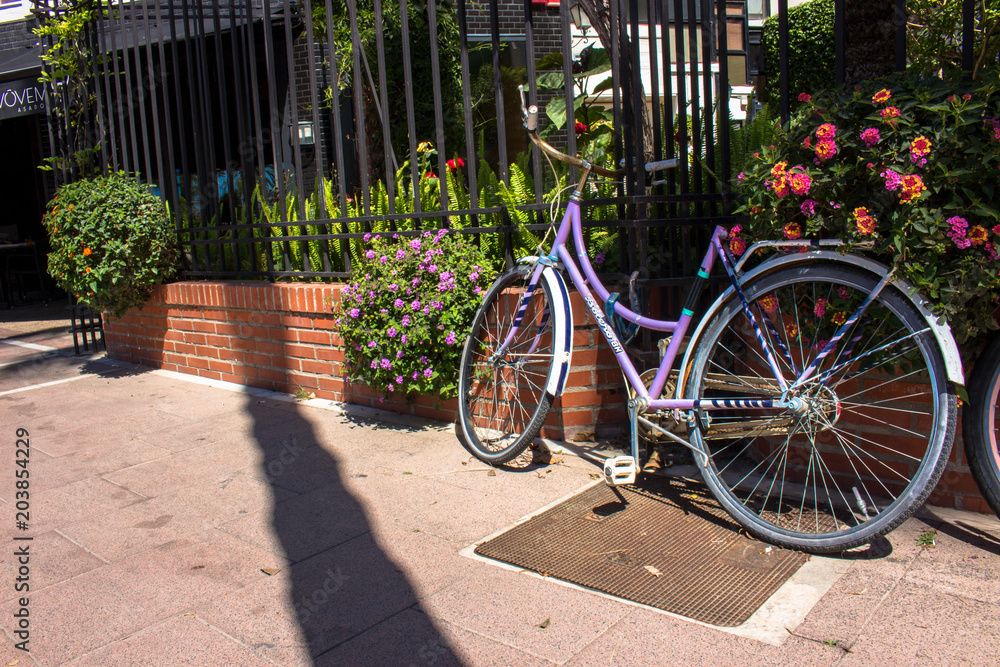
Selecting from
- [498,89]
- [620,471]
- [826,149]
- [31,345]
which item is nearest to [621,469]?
[620,471]

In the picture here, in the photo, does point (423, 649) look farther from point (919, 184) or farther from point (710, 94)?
point (710, 94)

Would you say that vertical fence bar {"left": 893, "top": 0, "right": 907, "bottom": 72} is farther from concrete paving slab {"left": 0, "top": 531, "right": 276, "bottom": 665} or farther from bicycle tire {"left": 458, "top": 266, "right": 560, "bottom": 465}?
concrete paving slab {"left": 0, "top": 531, "right": 276, "bottom": 665}

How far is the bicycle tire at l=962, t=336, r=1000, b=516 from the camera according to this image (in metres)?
2.52

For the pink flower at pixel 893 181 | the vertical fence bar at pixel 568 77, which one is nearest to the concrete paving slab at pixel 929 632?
the pink flower at pixel 893 181

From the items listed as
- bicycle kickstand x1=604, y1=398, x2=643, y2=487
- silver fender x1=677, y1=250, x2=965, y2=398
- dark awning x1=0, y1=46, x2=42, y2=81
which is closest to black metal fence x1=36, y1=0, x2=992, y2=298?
silver fender x1=677, y1=250, x2=965, y2=398

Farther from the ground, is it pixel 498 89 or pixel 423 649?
pixel 498 89

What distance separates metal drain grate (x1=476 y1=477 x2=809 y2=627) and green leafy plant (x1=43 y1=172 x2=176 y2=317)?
443 cm

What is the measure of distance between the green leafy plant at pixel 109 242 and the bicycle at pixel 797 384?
3.78 m

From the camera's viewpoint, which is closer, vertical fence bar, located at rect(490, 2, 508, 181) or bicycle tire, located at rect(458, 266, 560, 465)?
bicycle tire, located at rect(458, 266, 560, 465)

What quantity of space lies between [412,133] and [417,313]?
110 centimetres

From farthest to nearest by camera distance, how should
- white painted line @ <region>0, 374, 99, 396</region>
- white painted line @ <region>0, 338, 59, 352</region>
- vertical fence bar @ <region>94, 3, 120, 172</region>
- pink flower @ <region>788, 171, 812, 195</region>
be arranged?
white painted line @ <region>0, 338, 59, 352</region> → vertical fence bar @ <region>94, 3, 120, 172</region> → white painted line @ <region>0, 374, 99, 396</region> → pink flower @ <region>788, 171, 812, 195</region>

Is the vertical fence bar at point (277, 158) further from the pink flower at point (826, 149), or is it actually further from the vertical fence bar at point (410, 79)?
the pink flower at point (826, 149)

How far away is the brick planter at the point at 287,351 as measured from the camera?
Result: 3859mm

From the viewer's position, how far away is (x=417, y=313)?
13.7 ft
